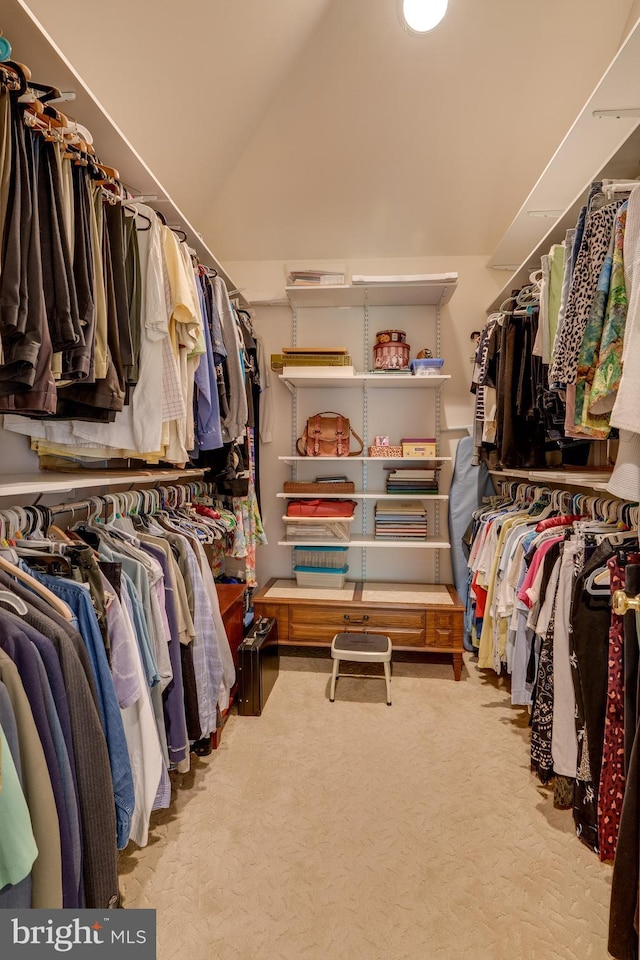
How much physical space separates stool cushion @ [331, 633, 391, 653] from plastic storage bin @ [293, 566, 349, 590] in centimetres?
50

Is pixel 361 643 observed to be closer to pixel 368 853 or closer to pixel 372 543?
pixel 372 543

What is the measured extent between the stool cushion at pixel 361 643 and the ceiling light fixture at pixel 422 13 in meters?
3.05

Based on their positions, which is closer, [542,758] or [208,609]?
[542,758]

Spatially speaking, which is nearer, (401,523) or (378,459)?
(401,523)

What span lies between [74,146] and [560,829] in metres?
2.62

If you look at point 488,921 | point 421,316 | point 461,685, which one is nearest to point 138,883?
point 488,921

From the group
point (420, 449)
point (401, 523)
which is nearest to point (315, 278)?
point (420, 449)

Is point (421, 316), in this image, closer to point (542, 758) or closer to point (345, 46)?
point (345, 46)

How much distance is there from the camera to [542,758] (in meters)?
2.01

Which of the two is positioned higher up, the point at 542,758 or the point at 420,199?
the point at 420,199

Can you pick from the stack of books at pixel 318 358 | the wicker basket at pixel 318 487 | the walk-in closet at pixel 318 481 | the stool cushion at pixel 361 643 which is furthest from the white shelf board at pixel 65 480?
the stool cushion at pixel 361 643

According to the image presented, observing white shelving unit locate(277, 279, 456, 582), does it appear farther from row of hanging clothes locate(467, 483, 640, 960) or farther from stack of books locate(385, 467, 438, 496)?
row of hanging clothes locate(467, 483, 640, 960)

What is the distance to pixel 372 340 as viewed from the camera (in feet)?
12.3

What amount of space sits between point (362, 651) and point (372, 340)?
2125mm
